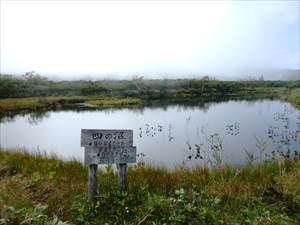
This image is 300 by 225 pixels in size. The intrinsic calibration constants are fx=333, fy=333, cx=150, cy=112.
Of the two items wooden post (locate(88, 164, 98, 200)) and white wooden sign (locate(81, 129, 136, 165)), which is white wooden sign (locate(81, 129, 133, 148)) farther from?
wooden post (locate(88, 164, 98, 200))

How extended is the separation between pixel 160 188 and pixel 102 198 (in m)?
0.88

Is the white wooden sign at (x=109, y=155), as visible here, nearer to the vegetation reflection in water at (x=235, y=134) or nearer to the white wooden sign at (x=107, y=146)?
the white wooden sign at (x=107, y=146)

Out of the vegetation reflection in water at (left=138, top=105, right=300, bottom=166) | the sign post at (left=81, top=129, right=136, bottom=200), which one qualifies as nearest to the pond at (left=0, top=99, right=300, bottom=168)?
the vegetation reflection in water at (left=138, top=105, right=300, bottom=166)

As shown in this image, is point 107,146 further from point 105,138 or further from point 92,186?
point 92,186

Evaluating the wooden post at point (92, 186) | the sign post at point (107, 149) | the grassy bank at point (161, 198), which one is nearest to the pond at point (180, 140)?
the grassy bank at point (161, 198)

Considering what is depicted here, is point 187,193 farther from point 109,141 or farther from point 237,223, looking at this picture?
point 109,141

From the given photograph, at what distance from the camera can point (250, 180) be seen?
488 centimetres

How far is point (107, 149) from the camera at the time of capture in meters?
4.23

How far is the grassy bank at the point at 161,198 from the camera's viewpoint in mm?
3637

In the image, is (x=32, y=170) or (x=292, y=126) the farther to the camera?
(x=292, y=126)

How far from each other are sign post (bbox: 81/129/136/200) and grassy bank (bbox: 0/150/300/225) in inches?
12.4

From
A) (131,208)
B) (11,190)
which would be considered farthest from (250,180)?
(11,190)

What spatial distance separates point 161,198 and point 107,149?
923mm

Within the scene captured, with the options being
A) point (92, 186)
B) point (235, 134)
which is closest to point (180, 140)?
point (235, 134)
